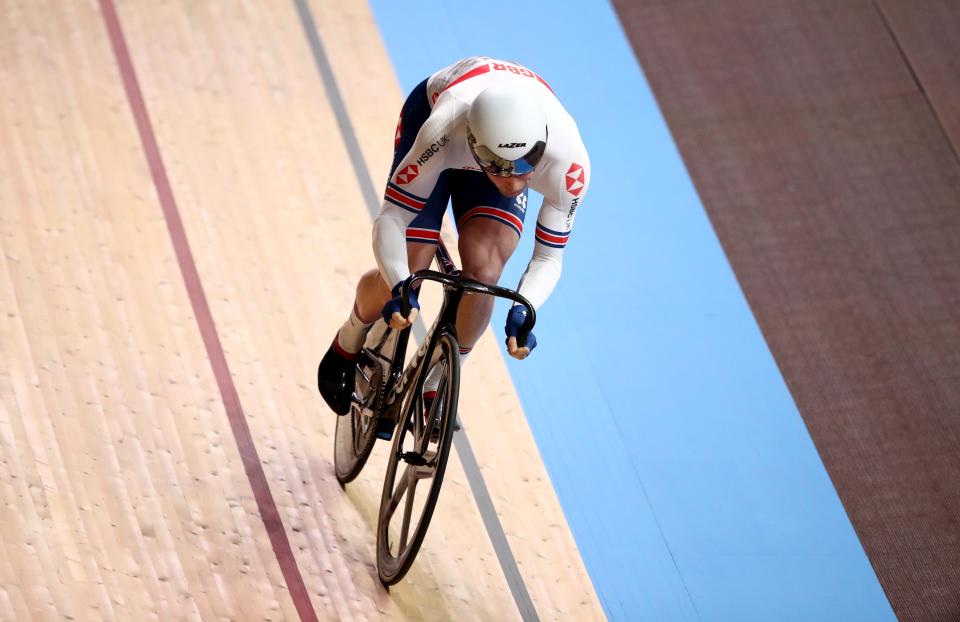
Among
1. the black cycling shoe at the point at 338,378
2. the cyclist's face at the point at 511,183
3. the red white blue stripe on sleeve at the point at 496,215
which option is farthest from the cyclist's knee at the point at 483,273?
the black cycling shoe at the point at 338,378

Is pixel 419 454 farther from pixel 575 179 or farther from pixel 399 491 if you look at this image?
pixel 575 179

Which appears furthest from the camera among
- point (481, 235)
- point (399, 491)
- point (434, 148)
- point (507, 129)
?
point (399, 491)

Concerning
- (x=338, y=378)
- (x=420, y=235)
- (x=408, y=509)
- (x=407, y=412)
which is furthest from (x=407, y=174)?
(x=408, y=509)

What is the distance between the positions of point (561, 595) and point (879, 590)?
1.05 m

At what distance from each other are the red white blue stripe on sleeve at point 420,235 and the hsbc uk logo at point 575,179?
404 millimetres

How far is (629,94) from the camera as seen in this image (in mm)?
4602

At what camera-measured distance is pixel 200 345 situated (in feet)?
11.2

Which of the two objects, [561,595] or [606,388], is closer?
[561,595]

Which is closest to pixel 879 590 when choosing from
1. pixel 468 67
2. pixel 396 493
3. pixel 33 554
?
pixel 396 493

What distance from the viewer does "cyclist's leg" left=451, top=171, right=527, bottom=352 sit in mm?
2580

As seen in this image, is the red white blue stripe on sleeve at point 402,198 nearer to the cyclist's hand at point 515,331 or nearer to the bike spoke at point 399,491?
the cyclist's hand at point 515,331

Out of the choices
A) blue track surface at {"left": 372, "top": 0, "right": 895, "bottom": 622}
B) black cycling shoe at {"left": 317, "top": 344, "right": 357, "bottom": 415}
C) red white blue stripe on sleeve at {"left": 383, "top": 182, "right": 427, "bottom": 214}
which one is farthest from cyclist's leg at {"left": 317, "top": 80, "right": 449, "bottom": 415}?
blue track surface at {"left": 372, "top": 0, "right": 895, "bottom": 622}

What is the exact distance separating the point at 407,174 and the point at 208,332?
48.7 inches

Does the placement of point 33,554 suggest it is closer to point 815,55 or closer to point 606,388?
point 606,388
